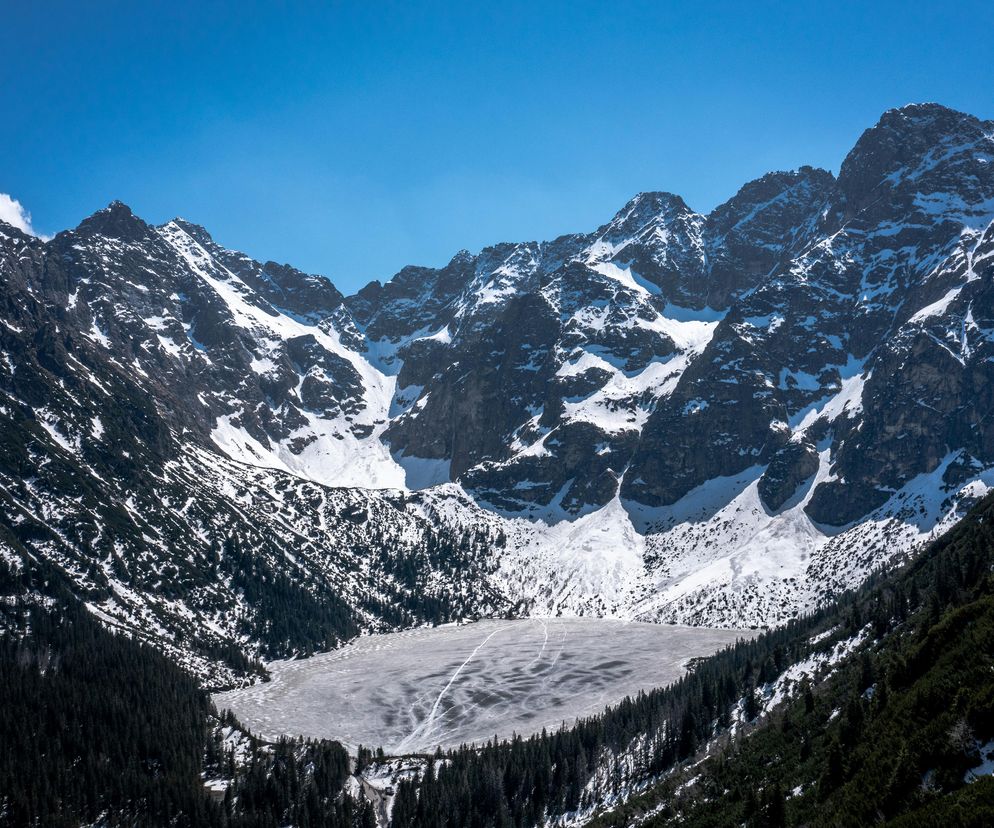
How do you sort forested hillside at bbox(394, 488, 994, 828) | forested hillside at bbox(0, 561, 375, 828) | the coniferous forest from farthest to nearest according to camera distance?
1. forested hillside at bbox(0, 561, 375, 828)
2. the coniferous forest
3. forested hillside at bbox(394, 488, 994, 828)

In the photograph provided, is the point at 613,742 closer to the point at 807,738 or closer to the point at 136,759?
the point at 807,738

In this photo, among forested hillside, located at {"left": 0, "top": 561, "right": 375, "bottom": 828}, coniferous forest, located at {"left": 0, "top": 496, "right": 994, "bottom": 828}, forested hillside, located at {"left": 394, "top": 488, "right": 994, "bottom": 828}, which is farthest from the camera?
forested hillside, located at {"left": 0, "top": 561, "right": 375, "bottom": 828}

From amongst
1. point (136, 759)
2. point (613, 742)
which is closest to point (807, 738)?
point (613, 742)

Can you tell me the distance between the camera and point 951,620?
210ft

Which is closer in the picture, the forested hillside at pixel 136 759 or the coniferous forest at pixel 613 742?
the coniferous forest at pixel 613 742

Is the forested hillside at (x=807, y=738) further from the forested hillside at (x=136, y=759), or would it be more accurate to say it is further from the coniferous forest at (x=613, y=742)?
the forested hillside at (x=136, y=759)

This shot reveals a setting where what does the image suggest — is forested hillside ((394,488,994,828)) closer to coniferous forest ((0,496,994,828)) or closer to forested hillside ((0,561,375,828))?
coniferous forest ((0,496,994,828))

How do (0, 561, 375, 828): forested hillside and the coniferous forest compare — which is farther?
(0, 561, 375, 828): forested hillside

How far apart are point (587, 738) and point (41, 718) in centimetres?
9751

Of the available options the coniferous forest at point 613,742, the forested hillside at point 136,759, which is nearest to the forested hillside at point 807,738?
the coniferous forest at point 613,742

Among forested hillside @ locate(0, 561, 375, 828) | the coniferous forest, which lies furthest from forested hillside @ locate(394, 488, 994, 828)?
forested hillside @ locate(0, 561, 375, 828)

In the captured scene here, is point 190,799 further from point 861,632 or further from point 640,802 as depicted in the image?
point 861,632

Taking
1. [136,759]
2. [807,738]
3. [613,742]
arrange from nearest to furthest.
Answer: [807,738] → [613,742] → [136,759]

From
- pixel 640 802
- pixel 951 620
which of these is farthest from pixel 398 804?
pixel 951 620
